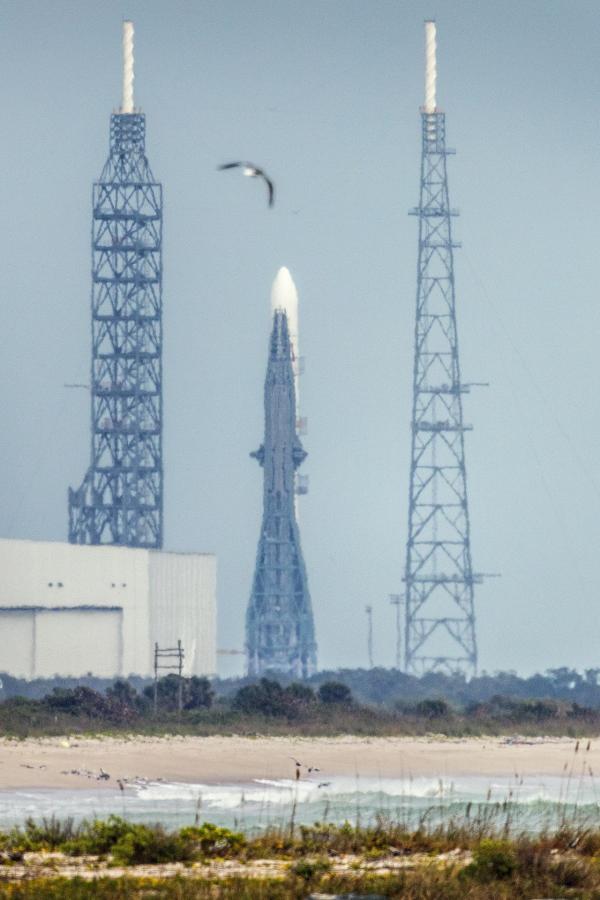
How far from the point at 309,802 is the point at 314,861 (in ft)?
70.8

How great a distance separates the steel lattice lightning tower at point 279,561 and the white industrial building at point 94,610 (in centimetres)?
446

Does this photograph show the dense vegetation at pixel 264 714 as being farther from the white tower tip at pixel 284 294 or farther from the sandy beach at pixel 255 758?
the white tower tip at pixel 284 294

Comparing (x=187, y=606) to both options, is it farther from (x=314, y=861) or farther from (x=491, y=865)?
(x=491, y=865)

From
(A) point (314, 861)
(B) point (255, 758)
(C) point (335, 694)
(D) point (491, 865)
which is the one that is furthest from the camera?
(C) point (335, 694)

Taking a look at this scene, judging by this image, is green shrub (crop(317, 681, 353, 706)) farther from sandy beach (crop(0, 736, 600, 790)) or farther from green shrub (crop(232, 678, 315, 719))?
sandy beach (crop(0, 736, 600, 790))

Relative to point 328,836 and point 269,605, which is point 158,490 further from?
point 328,836

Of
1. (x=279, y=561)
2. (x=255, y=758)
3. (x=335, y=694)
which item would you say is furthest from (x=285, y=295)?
(x=255, y=758)

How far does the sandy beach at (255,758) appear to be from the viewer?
6094 centimetres

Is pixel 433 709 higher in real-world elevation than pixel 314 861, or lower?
higher

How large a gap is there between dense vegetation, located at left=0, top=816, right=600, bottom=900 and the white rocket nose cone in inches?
4104

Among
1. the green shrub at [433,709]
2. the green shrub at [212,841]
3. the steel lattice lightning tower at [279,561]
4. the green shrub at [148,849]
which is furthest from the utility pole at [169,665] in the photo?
the green shrub at [148,849]

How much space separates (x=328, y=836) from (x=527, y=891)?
18.7ft

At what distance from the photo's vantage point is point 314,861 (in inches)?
1276

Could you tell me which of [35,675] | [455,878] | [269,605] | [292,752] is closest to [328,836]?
[455,878]
